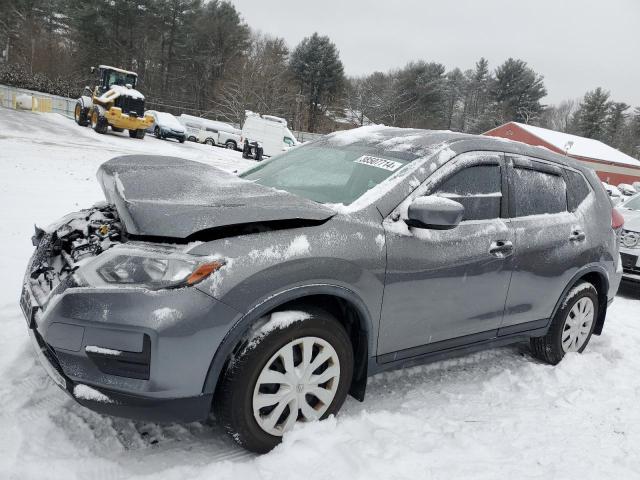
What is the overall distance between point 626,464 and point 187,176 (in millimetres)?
2970

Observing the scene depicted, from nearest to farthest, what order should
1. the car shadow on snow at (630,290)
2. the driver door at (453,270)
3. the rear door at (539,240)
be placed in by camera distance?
1. the driver door at (453,270)
2. the rear door at (539,240)
3. the car shadow on snow at (630,290)

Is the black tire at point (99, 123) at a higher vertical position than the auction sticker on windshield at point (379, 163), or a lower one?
lower

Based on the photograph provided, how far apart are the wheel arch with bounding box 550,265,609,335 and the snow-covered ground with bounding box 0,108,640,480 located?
353 mm

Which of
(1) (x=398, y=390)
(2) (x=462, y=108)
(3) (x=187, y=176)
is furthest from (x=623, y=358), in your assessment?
(2) (x=462, y=108)

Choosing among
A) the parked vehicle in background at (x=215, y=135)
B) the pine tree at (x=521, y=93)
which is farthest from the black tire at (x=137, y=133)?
the pine tree at (x=521, y=93)

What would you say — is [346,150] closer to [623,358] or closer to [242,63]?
[623,358]

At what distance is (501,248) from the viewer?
3.23m

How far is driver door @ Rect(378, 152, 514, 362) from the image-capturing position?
2.76m

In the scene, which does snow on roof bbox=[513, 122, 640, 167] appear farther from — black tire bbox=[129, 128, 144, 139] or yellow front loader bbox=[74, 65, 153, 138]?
yellow front loader bbox=[74, 65, 153, 138]

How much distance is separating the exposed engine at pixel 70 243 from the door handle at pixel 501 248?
221cm

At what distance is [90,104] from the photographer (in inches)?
950

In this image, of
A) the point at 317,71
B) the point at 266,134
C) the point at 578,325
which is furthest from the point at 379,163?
the point at 317,71

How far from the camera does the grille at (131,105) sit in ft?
74.7

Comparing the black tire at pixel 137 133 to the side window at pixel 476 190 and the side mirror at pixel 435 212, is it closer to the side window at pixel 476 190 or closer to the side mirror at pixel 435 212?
the side window at pixel 476 190
